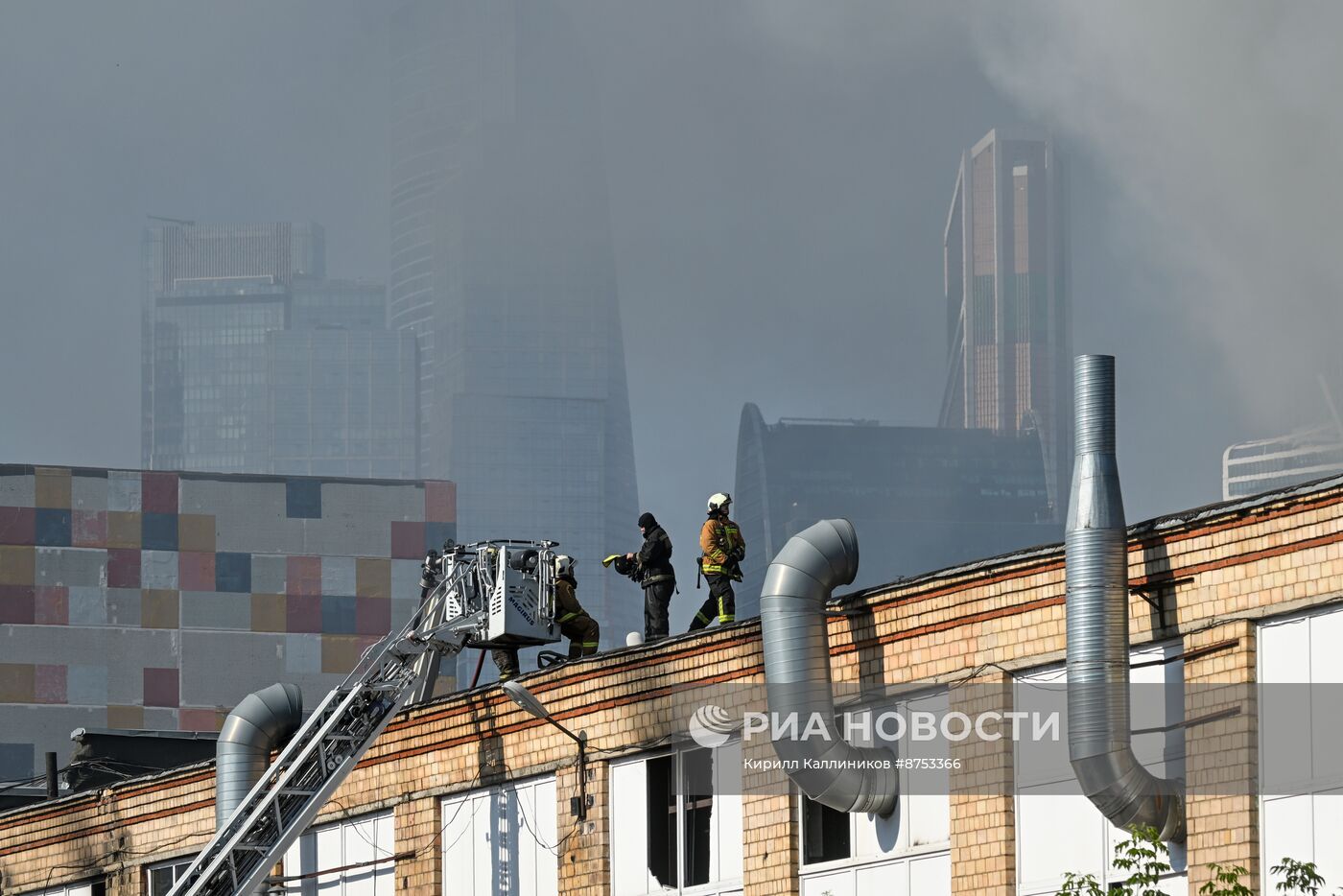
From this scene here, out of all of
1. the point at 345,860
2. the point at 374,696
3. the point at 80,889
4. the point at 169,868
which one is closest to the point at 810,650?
the point at 374,696

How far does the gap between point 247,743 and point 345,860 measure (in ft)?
6.12

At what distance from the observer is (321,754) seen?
1069 inches

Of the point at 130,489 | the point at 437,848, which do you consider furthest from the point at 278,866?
the point at 130,489

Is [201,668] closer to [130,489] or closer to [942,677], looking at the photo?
[130,489]

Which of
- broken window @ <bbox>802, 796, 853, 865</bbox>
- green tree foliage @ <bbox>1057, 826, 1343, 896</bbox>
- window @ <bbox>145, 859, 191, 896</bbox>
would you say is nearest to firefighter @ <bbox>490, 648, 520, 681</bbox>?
broken window @ <bbox>802, 796, 853, 865</bbox>

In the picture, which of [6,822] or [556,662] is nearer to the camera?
[556,662]

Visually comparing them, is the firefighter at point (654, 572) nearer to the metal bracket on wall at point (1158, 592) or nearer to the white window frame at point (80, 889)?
the metal bracket on wall at point (1158, 592)

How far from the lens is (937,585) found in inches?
848

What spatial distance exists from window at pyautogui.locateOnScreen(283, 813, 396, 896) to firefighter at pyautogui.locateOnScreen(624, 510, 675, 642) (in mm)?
4183

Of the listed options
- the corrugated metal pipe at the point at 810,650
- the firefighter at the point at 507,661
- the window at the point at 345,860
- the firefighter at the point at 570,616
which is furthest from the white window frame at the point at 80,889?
the corrugated metal pipe at the point at 810,650

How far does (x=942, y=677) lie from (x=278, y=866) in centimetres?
1097

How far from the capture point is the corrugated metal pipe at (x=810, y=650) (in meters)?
21.9

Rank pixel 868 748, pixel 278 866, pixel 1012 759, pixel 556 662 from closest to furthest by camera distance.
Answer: pixel 1012 759 → pixel 868 748 → pixel 556 662 → pixel 278 866

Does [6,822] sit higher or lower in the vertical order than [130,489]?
lower
